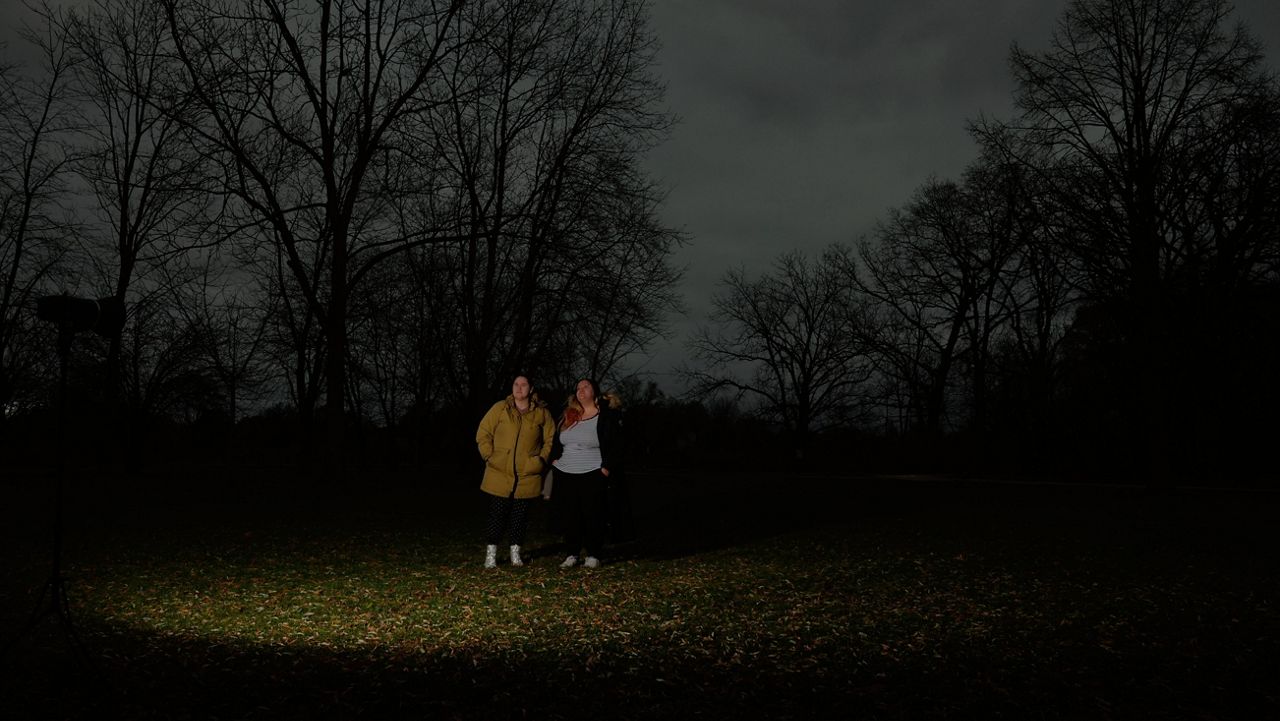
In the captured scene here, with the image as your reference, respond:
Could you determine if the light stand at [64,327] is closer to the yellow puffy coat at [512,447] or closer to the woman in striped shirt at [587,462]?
the yellow puffy coat at [512,447]

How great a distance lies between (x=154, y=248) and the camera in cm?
1603

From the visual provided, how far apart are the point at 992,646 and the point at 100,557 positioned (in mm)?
9477

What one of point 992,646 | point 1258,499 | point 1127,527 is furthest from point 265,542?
point 1258,499

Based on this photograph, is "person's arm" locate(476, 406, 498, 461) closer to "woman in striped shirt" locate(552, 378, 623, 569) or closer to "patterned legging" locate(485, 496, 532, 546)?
"patterned legging" locate(485, 496, 532, 546)

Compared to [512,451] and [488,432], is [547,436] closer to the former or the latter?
[512,451]

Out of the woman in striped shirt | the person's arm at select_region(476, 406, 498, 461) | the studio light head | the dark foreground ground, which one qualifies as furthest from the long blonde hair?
the studio light head

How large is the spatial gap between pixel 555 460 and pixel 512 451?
781 millimetres

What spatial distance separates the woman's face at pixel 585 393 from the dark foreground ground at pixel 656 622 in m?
1.91

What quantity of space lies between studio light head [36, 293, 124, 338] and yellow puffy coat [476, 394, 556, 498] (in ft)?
14.9

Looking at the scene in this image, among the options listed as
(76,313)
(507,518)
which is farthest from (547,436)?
(76,313)

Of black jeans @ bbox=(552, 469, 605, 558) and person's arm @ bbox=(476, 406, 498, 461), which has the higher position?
person's arm @ bbox=(476, 406, 498, 461)

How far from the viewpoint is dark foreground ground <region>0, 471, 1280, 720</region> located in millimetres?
4938

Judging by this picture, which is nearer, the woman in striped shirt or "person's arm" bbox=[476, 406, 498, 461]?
"person's arm" bbox=[476, 406, 498, 461]

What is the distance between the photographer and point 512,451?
957 centimetres
